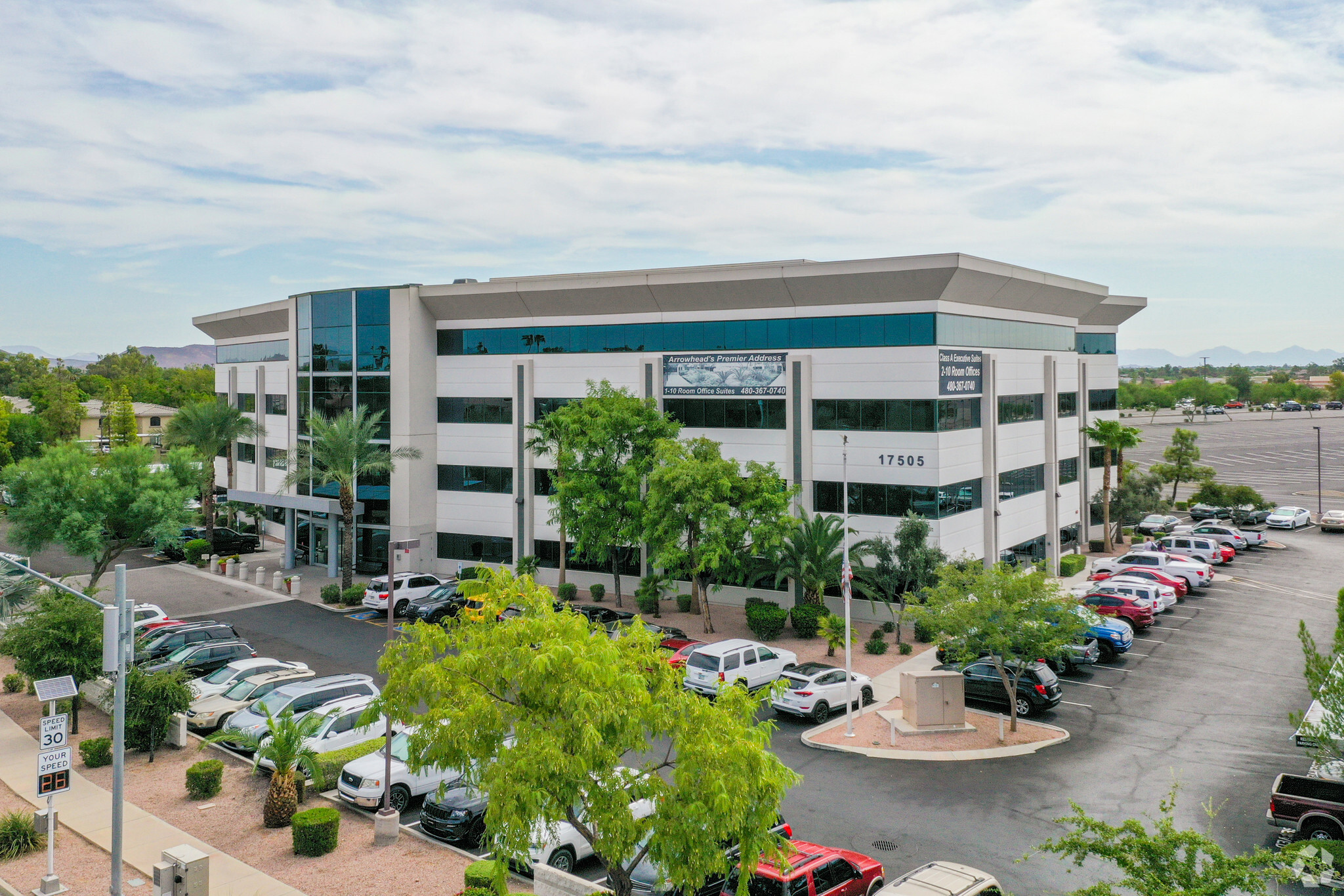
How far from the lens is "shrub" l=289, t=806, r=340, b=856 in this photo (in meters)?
18.7

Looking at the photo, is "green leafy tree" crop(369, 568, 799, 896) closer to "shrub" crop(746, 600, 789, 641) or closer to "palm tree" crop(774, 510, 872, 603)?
"shrub" crop(746, 600, 789, 641)

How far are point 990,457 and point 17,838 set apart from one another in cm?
3676

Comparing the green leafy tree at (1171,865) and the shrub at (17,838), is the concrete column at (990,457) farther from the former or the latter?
the shrub at (17,838)

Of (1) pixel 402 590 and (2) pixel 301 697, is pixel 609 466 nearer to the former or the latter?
(1) pixel 402 590

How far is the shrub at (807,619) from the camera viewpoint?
122ft

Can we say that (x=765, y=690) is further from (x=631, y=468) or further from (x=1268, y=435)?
(x=1268, y=435)

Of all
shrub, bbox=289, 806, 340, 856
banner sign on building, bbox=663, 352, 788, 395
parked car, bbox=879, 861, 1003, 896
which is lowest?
shrub, bbox=289, 806, 340, 856

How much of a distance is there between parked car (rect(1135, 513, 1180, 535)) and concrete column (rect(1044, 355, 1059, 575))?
17.3 m

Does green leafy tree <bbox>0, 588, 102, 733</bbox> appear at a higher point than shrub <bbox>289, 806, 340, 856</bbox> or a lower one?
higher

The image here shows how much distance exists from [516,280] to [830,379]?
53.9 feet

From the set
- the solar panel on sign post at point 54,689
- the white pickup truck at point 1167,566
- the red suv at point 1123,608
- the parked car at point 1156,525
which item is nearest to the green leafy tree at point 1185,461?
the parked car at point 1156,525

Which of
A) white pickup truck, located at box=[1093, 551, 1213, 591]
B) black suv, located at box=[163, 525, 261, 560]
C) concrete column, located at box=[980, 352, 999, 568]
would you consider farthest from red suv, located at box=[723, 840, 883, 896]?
black suv, located at box=[163, 525, 261, 560]

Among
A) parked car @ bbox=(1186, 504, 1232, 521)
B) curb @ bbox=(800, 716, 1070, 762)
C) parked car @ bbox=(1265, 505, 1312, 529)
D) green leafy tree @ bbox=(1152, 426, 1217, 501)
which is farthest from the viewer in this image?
parked car @ bbox=(1186, 504, 1232, 521)

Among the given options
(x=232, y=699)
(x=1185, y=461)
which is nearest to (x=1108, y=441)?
(x=1185, y=461)
